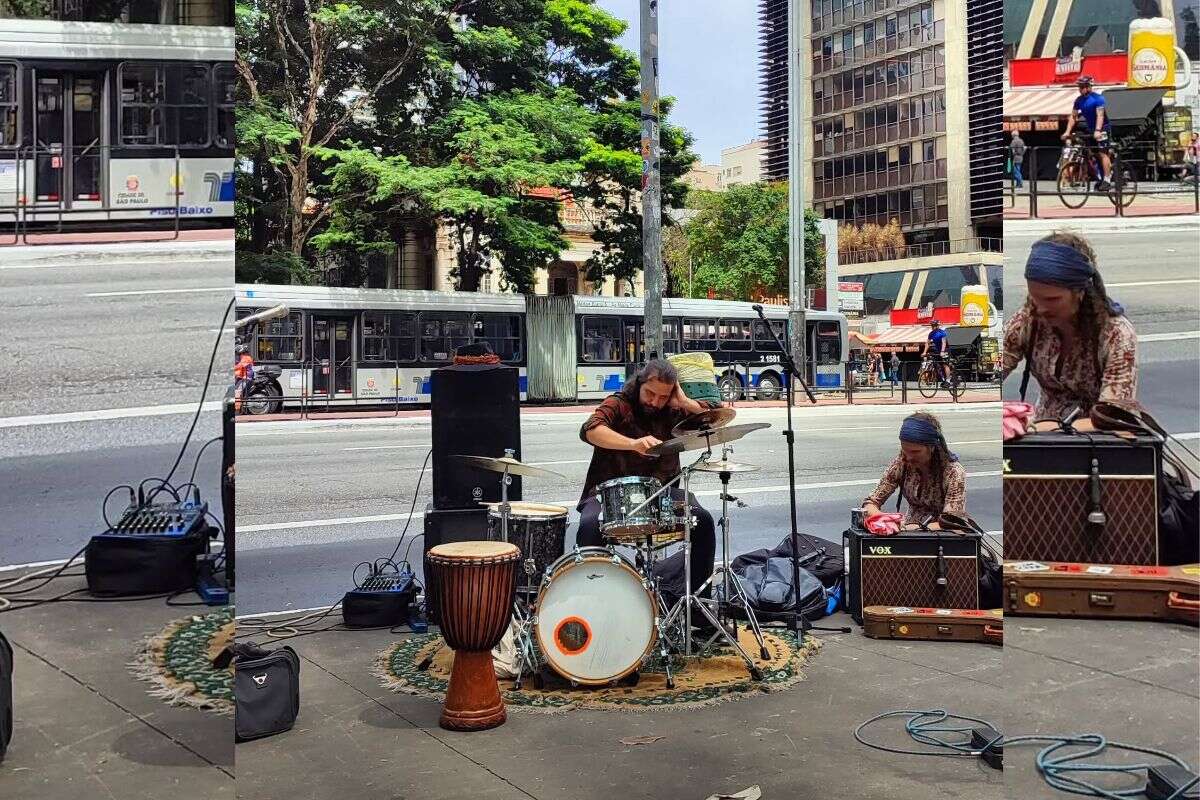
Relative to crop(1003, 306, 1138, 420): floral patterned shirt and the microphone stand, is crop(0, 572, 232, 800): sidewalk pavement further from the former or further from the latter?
crop(1003, 306, 1138, 420): floral patterned shirt

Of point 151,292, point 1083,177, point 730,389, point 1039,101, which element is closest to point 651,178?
point 730,389

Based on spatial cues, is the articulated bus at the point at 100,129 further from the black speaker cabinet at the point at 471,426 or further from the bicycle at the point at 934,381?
the bicycle at the point at 934,381

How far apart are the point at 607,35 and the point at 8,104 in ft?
5.36

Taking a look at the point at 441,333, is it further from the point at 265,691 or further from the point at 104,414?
the point at 265,691

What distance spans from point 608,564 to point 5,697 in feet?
5.44

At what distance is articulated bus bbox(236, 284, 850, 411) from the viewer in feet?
9.20

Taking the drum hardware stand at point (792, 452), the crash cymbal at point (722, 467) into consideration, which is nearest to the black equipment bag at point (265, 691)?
the crash cymbal at point (722, 467)

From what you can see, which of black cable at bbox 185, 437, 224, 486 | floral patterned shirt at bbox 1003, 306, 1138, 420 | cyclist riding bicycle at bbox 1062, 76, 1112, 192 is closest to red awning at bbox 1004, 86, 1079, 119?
cyclist riding bicycle at bbox 1062, 76, 1112, 192

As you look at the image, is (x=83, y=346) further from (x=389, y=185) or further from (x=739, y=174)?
(x=739, y=174)

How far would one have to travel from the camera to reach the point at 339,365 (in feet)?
9.57

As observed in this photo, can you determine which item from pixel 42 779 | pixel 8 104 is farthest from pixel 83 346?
pixel 42 779

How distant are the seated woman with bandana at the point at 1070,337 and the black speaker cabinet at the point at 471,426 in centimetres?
149

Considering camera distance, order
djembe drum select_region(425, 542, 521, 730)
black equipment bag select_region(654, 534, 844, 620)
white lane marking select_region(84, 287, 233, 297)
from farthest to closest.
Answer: black equipment bag select_region(654, 534, 844, 620) → djembe drum select_region(425, 542, 521, 730) → white lane marking select_region(84, 287, 233, 297)

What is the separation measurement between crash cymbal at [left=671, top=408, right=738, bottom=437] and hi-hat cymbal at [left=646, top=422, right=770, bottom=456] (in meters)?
0.05
